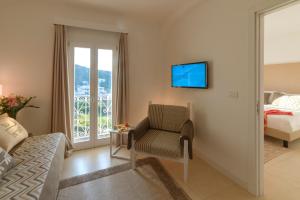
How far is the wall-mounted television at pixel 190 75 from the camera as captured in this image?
254 cm

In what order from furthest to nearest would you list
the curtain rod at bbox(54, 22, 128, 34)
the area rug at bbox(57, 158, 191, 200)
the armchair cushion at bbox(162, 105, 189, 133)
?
the curtain rod at bbox(54, 22, 128, 34) → the armchair cushion at bbox(162, 105, 189, 133) → the area rug at bbox(57, 158, 191, 200)

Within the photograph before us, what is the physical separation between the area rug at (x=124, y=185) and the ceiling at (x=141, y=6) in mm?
2602

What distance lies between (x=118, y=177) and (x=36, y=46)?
2.39m

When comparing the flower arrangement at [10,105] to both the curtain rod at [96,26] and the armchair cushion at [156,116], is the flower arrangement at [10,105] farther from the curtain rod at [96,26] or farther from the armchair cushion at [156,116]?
the armchair cushion at [156,116]

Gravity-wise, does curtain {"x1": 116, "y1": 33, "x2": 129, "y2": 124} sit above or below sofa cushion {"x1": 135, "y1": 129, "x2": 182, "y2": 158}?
above

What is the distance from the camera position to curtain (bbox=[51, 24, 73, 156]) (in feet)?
9.14

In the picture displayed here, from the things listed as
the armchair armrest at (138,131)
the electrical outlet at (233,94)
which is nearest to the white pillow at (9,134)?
the armchair armrest at (138,131)

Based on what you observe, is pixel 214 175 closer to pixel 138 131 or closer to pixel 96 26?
pixel 138 131

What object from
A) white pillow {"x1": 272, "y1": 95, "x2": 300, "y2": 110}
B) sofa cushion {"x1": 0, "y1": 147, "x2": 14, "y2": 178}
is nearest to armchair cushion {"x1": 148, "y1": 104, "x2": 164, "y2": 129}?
sofa cushion {"x1": 0, "y1": 147, "x2": 14, "y2": 178}

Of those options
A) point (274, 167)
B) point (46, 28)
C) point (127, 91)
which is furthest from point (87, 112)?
point (274, 167)

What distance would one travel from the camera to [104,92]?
10.8ft

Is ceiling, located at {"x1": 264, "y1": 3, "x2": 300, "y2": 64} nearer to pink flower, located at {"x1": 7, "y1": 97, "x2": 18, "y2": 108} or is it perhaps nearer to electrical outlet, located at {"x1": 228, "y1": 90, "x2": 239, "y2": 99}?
electrical outlet, located at {"x1": 228, "y1": 90, "x2": 239, "y2": 99}

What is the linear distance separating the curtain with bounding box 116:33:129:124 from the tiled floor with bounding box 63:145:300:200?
0.74m

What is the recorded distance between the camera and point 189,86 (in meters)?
2.88
